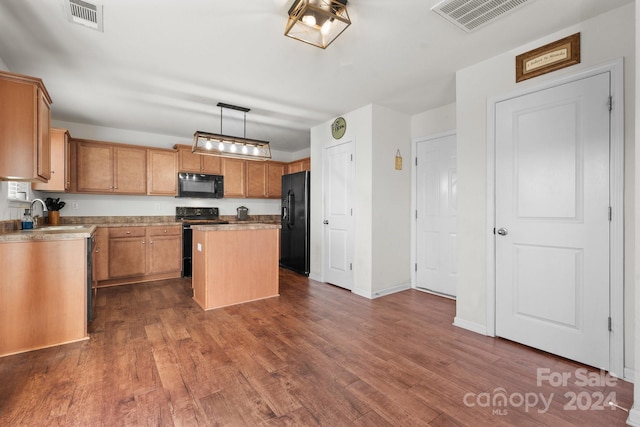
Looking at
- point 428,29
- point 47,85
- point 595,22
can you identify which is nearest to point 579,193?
point 595,22

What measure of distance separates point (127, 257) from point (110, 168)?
1428 mm

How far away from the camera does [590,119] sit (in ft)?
6.79

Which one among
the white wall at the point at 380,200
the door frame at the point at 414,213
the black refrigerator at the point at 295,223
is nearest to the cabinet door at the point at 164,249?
the black refrigerator at the point at 295,223

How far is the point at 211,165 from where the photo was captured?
5.38 metres

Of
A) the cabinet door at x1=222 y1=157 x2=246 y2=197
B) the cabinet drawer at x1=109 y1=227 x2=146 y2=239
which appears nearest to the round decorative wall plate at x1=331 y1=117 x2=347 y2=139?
the cabinet door at x1=222 y1=157 x2=246 y2=197

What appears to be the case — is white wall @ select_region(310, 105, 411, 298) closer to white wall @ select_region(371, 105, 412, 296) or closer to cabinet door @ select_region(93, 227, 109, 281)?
white wall @ select_region(371, 105, 412, 296)

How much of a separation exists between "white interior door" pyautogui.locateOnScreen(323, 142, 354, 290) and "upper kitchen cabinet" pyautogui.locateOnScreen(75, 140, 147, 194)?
305cm

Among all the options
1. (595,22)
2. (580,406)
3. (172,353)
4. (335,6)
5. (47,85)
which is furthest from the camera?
(47,85)

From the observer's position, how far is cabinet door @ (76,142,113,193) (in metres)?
4.29

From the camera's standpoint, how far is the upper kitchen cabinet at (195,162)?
5.04m

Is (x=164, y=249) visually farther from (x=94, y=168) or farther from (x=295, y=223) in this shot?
(x=295, y=223)

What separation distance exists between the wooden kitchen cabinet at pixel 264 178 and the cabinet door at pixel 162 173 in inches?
53.7

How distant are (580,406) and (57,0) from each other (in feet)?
13.4

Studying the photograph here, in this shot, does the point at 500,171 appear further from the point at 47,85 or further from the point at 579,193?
the point at 47,85
